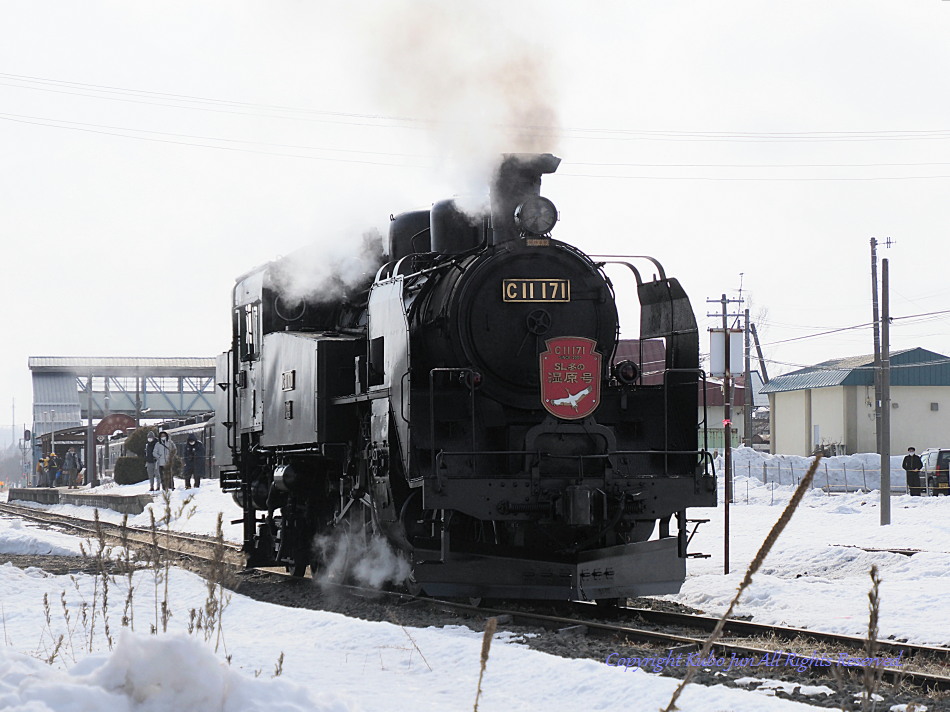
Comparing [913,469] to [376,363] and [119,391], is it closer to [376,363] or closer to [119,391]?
[376,363]

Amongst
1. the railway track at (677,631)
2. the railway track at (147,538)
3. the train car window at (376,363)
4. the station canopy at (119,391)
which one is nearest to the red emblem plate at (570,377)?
the train car window at (376,363)

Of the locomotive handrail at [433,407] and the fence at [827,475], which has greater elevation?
the locomotive handrail at [433,407]

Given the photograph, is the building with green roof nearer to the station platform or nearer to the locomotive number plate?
the station platform

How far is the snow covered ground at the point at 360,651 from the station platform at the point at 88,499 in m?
12.0

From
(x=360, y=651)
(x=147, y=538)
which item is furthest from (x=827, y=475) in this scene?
(x=360, y=651)

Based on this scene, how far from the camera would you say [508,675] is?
7254 millimetres

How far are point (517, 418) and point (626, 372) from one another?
1.23 metres

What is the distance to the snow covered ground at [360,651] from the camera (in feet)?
15.2

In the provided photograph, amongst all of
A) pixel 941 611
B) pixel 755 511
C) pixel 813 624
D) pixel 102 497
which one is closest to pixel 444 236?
pixel 813 624

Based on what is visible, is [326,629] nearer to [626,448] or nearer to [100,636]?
[100,636]

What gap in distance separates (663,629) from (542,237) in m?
3.78

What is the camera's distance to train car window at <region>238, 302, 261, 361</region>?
47.3 feet

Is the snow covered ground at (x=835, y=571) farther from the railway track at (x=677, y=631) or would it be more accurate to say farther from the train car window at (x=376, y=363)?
the train car window at (x=376, y=363)

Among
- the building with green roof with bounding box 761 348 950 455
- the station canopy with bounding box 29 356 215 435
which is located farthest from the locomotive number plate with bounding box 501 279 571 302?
the station canopy with bounding box 29 356 215 435
